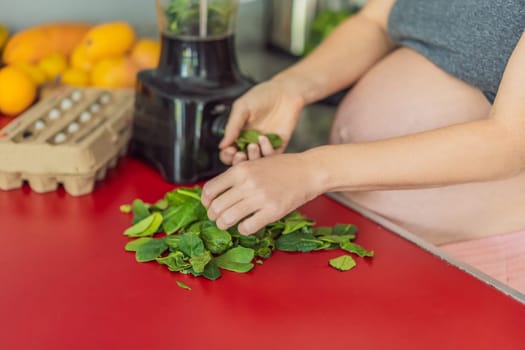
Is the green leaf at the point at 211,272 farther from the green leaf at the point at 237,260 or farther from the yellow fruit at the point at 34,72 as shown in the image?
the yellow fruit at the point at 34,72

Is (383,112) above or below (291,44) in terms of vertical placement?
above

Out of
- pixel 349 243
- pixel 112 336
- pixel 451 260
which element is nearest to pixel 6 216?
pixel 112 336

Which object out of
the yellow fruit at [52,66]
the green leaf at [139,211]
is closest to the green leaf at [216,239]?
the green leaf at [139,211]

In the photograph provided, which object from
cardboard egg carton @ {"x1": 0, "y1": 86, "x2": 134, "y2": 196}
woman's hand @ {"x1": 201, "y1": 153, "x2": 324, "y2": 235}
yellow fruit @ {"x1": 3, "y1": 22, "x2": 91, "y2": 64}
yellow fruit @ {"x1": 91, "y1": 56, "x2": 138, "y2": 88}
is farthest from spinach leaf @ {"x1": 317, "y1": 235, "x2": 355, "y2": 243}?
yellow fruit @ {"x1": 3, "y1": 22, "x2": 91, "y2": 64}

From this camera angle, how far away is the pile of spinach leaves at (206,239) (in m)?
0.94

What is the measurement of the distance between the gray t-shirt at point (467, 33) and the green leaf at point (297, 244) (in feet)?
1.12

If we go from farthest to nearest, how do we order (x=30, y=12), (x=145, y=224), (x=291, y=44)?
(x=291, y=44) → (x=30, y=12) → (x=145, y=224)

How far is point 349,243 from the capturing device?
1013 millimetres

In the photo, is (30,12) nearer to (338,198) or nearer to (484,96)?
(338,198)

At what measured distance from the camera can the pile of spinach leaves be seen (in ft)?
3.08

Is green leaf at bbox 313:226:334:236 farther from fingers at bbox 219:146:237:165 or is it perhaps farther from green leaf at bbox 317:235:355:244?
fingers at bbox 219:146:237:165

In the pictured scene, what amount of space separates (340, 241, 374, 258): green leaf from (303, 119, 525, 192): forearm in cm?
10

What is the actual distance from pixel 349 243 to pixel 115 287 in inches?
12.8

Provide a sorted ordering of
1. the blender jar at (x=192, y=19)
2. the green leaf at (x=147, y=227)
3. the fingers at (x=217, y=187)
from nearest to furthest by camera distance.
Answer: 1. the fingers at (x=217, y=187)
2. the green leaf at (x=147, y=227)
3. the blender jar at (x=192, y=19)
